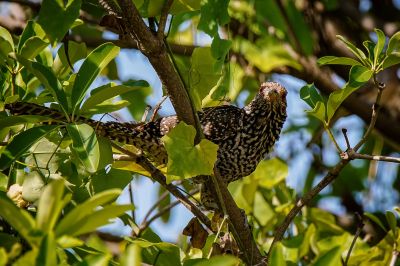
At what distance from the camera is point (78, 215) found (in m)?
1.75

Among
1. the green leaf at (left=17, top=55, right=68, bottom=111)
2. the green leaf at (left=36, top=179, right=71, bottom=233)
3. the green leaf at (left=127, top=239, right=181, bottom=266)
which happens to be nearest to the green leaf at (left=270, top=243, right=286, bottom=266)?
the green leaf at (left=36, top=179, right=71, bottom=233)

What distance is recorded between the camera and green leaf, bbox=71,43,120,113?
250 cm

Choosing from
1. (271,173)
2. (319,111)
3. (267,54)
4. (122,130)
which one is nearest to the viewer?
(319,111)

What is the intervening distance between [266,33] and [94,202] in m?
3.47

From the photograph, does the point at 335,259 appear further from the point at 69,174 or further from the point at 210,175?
the point at 69,174

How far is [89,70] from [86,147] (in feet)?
1.05

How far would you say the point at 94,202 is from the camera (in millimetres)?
1750

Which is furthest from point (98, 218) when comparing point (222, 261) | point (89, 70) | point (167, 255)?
point (167, 255)

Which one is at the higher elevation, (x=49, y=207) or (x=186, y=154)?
(x=186, y=154)

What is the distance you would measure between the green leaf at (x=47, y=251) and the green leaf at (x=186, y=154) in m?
0.89

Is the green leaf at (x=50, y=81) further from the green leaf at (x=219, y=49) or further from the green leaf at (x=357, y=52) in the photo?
the green leaf at (x=357, y=52)

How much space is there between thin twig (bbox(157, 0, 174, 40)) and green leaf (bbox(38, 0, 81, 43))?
25cm

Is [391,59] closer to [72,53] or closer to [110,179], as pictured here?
[110,179]

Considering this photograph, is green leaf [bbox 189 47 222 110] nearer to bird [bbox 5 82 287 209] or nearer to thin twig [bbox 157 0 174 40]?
bird [bbox 5 82 287 209]
